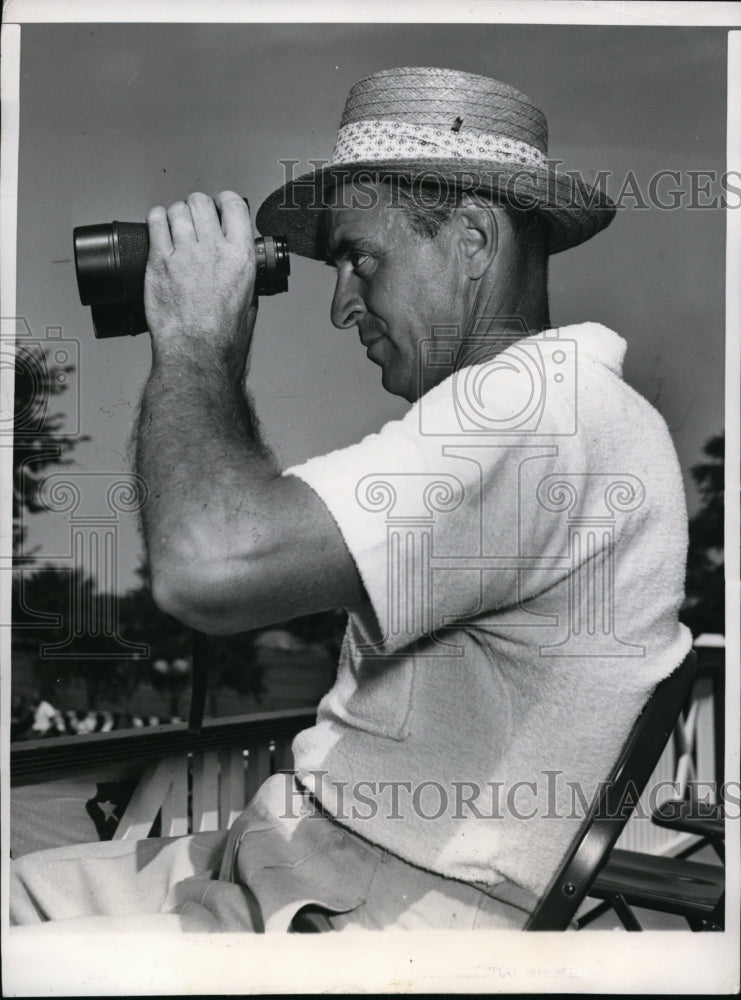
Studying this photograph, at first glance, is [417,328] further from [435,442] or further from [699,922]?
[699,922]

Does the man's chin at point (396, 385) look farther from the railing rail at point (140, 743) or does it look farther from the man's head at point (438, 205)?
the railing rail at point (140, 743)

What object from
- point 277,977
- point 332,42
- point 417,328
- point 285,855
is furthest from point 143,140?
point 277,977

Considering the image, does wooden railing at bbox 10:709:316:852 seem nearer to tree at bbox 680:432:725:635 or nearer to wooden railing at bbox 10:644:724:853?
wooden railing at bbox 10:644:724:853

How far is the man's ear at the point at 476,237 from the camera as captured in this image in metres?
1.14

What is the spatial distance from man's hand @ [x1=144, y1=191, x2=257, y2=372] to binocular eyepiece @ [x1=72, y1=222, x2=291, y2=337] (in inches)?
1.6

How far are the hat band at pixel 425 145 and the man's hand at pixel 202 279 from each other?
19 centimetres

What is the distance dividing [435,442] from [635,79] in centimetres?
80

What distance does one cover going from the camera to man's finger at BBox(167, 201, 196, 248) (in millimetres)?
1075

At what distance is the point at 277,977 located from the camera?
1165mm

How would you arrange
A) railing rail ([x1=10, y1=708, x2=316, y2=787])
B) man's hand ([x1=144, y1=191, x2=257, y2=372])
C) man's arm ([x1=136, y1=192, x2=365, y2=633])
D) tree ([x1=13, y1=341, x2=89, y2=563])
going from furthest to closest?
railing rail ([x1=10, y1=708, x2=316, y2=787]), tree ([x1=13, y1=341, x2=89, y2=563]), man's hand ([x1=144, y1=191, x2=257, y2=372]), man's arm ([x1=136, y1=192, x2=365, y2=633])

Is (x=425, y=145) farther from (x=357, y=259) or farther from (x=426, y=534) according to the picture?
(x=426, y=534)

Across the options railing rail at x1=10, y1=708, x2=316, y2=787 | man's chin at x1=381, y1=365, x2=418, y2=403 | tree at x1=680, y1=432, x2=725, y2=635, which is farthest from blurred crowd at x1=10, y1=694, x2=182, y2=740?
tree at x1=680, y1=432, x2=725, y2=635

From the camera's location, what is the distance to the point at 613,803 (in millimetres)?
929

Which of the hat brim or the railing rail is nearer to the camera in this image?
the hat brim
